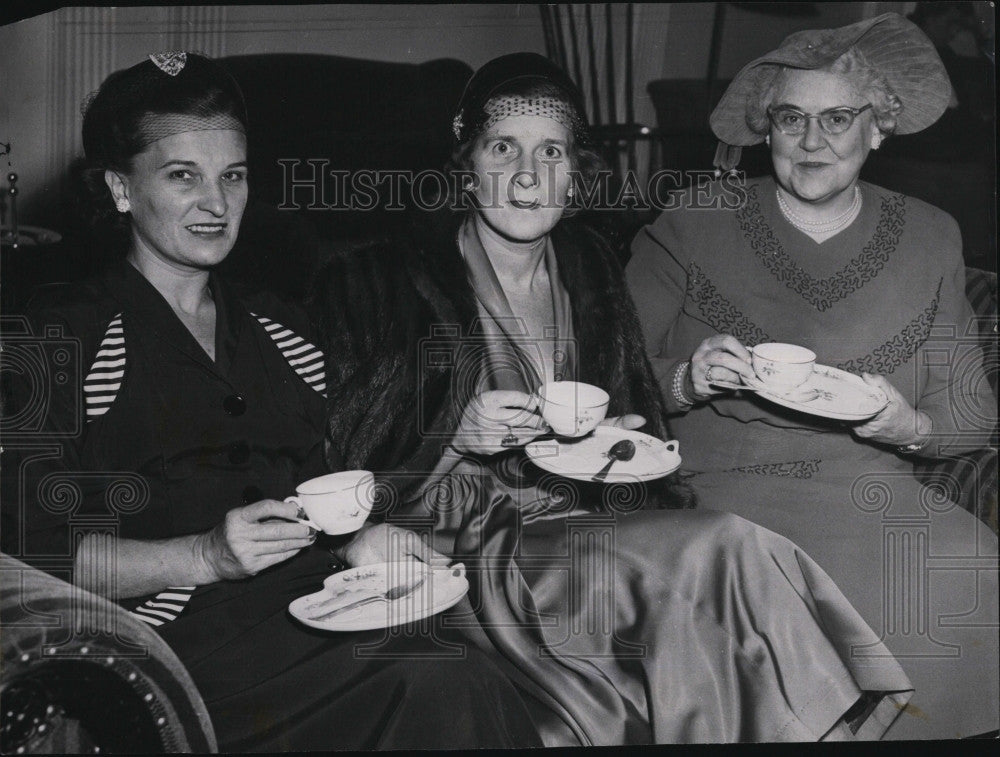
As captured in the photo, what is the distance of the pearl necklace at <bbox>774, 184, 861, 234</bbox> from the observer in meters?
2.33

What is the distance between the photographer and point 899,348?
7.68ft

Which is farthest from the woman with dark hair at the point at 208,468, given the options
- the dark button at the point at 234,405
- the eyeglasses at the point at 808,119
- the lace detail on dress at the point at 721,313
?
the eyeglasses at the point at 808,119

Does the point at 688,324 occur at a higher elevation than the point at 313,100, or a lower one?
lower

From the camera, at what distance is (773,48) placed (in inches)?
90.9

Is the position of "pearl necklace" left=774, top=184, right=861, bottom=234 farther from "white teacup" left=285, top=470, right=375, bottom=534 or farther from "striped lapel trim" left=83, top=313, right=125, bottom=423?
"striped lapel trim" left=83, top=313, right=125, bottom=423

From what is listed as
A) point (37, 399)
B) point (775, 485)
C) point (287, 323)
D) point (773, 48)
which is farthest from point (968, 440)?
point (37, 399)

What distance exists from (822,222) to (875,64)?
31 cm

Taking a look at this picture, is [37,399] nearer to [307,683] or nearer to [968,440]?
[307,683]

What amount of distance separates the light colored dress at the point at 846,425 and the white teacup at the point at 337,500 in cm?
60

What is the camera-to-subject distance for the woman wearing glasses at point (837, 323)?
7.59 feet

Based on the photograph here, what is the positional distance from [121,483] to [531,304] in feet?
2.70

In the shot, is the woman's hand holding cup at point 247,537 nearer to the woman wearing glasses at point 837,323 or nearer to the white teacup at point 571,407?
the white teacup at point 571,407

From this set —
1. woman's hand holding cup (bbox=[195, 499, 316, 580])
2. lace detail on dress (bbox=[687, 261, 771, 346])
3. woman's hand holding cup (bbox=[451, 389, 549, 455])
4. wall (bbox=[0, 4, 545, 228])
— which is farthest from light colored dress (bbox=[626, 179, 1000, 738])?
woman's hand holding cup (bbox=[195, 499, 316, 580])

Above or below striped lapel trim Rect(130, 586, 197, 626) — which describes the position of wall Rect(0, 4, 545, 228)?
above
